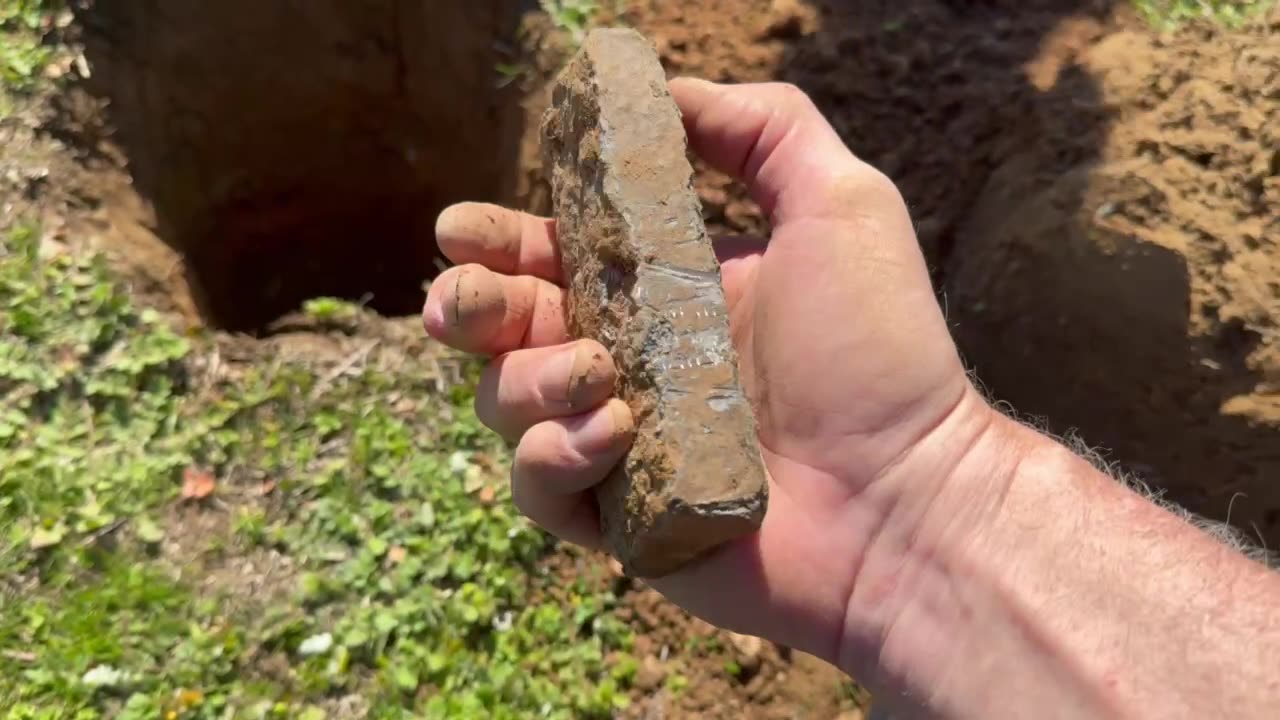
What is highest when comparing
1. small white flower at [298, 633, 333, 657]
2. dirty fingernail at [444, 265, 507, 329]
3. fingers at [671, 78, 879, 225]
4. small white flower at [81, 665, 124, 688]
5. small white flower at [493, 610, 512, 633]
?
fingers at [671, 78, 879, 225]

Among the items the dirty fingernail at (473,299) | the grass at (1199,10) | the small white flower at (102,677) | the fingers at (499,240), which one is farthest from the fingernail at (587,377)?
the grass at (1199,10)

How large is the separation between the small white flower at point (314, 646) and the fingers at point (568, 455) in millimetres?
893

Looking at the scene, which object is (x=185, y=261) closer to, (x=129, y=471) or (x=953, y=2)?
(x=129, y=471)

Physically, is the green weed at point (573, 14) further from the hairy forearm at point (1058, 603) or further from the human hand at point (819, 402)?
the hairy forearm at point (1058, 603)

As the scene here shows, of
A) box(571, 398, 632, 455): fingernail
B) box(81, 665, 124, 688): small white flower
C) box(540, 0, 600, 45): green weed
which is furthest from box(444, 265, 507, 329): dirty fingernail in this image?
box(540, 0, 600, 45): green weed

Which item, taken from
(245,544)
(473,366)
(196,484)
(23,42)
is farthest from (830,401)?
(23,42)

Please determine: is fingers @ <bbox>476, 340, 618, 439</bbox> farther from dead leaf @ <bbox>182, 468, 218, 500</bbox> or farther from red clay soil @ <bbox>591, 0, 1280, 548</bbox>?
red clay soil @ <bbox>591, 0, 1280, 548</bbox>

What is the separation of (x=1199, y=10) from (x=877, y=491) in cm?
247

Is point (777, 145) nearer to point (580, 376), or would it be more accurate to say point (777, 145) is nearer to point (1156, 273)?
point (580, 376)

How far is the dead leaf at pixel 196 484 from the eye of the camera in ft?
8.38

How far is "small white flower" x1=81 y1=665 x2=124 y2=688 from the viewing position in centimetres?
235

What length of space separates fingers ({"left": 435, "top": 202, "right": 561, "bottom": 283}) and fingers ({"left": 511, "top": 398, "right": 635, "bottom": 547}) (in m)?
0.52

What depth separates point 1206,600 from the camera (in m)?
1.69

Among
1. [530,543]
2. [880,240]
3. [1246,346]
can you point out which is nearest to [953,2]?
[1246,346]
